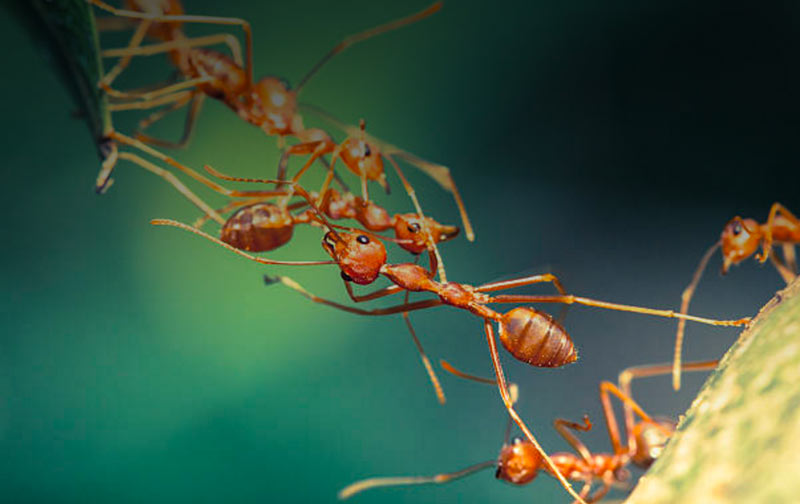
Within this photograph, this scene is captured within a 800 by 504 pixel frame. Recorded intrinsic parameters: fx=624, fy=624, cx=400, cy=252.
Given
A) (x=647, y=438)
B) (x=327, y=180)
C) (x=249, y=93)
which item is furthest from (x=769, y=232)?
(x=249, y=93)

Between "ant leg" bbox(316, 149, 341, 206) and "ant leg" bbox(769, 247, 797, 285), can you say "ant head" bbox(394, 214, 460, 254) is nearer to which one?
"ant leg" bbox(316, 149, 341, 206)

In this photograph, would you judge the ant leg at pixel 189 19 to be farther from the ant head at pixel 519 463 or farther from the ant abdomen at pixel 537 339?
the ant head at pixel 519 463

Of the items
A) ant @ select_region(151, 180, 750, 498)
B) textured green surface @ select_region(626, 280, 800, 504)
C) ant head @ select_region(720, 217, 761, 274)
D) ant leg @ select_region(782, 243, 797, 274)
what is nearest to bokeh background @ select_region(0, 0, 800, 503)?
ant leg @ select_region(782, 243, 797, 274)

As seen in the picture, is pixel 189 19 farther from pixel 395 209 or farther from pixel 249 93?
pixel 395 209

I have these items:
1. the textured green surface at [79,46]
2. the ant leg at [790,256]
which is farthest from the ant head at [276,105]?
the ant leg at [790,256]

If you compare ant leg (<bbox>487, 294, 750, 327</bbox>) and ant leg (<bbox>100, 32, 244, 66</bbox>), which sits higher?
ant leg (<bbox>100, 32, 244, 66</bbox>)

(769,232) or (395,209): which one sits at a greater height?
(769,232)
